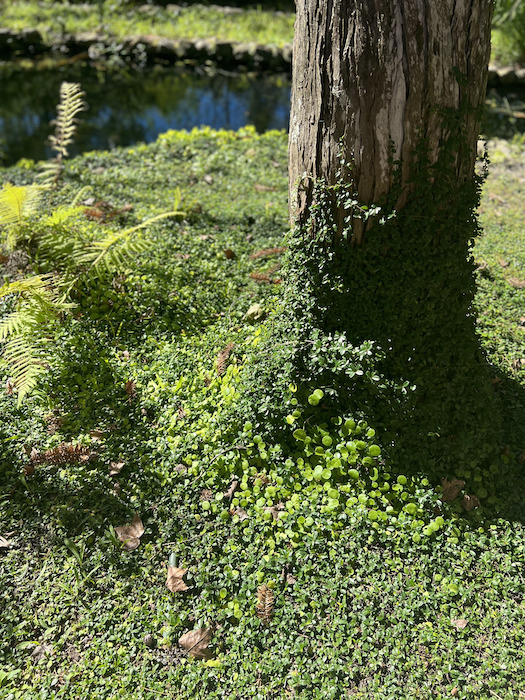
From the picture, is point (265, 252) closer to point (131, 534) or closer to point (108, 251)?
point (108, 251)

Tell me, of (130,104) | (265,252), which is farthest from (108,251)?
(130,104)

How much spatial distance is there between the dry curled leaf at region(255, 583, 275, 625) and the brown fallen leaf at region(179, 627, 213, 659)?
235mm

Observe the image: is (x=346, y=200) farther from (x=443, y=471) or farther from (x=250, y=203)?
(x=250, y=203)

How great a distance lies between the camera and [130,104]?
34.7 ft

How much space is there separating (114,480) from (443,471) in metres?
1.80

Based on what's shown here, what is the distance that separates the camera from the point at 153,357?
3578 mm

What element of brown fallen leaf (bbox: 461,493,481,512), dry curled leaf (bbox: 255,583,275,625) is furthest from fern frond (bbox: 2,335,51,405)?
brown fallen leaf (bbox: 461,493,481,512)

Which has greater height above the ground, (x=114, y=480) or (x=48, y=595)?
(x=114, y=480)

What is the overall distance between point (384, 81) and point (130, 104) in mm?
9533

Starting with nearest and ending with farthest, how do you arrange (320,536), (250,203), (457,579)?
(457,579), (320,536), (250,203)

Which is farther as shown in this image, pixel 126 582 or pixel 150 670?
pixel 126 582

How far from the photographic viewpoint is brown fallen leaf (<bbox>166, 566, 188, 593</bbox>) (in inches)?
97.4

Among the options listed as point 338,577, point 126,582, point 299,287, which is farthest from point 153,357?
point 338,577

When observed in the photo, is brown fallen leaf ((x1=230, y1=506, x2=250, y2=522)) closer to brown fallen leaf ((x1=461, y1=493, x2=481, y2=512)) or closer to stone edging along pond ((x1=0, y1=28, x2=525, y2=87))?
brown fallen leaf ((x1=461, y1=493, x2=481, y2=512))
